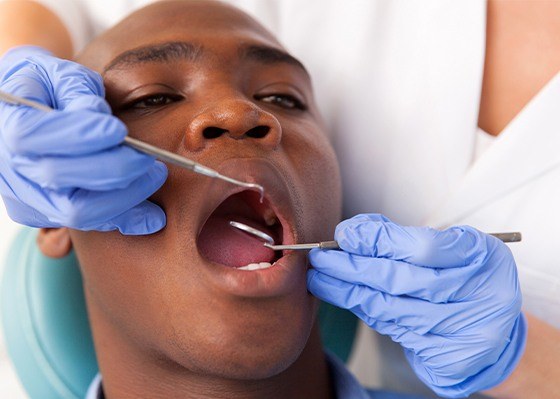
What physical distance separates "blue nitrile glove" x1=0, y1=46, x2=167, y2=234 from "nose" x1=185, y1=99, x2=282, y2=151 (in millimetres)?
82

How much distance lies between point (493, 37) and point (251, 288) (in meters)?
0.89

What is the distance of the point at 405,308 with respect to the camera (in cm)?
116

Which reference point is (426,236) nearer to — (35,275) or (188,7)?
(188,7)

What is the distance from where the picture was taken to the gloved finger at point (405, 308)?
3.79 ft

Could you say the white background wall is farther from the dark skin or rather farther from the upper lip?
the upper lip

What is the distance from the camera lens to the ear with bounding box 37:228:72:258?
1479 millimetres

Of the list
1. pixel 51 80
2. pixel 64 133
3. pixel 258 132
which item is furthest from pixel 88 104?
pixel 258 132

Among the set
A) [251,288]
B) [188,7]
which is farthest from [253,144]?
[188,7]

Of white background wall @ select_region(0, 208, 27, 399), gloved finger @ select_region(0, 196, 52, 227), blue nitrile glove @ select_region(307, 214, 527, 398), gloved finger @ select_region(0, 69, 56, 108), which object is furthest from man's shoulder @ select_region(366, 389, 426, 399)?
white background wall @ select_region(0, 208, 27, 399)

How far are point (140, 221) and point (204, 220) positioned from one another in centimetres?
10

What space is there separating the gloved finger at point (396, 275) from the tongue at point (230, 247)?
4.1 inches

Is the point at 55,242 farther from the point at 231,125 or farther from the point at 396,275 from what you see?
the point at 396,275

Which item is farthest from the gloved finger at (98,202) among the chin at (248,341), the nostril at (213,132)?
the chin at (248,341)

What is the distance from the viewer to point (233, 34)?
1346 millimetres
